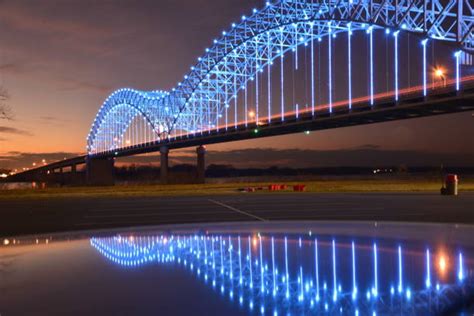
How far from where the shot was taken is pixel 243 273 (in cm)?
797

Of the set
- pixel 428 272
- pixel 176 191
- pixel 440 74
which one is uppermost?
pixel 440 74

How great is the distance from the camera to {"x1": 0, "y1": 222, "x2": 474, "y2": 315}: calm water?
6.18 metres

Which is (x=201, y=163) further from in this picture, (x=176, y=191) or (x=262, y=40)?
(x=176, y=191)

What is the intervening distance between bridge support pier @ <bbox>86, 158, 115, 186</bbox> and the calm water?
110 metres

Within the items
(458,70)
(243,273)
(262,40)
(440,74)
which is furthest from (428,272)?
(262,40)

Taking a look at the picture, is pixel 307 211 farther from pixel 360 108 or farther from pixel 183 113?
pixel 183 113

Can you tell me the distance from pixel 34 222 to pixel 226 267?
1020 centimetres

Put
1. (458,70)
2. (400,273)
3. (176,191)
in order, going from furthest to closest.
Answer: (458,70)
(176,191)
(400,273)

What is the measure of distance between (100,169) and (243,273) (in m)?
126

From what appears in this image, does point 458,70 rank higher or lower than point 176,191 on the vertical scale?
higher

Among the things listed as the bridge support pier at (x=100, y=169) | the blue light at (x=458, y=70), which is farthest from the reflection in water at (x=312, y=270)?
the bridge support pier at (x=100, y=169)

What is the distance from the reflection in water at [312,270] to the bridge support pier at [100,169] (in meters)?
111

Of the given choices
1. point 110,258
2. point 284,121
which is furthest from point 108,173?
point 110,258

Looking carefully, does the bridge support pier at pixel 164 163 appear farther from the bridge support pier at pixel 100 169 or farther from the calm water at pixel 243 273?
the calm water at pixel 243 273
